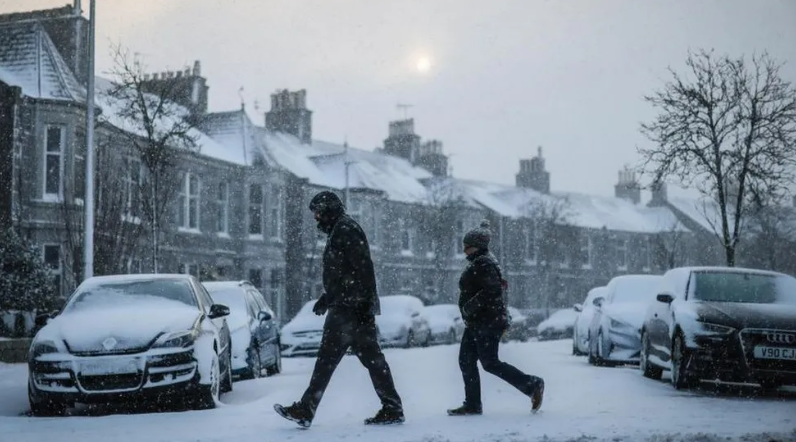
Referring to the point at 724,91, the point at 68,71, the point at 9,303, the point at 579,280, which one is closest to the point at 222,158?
the point at 68,71

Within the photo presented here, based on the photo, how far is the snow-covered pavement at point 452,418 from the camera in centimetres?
774

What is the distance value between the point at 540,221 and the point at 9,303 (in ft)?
142

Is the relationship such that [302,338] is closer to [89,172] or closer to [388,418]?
[89,172]

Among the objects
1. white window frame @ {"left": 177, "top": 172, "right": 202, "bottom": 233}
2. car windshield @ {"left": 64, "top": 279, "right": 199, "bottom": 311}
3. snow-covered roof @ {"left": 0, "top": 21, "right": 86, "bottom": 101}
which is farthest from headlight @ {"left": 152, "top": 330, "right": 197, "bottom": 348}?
white window frame @ {"left": 177, "top": 172, "right": 202, "bottom": 233}

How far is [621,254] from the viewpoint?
75.8 metres

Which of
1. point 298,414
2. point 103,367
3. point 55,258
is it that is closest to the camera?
point 298,414

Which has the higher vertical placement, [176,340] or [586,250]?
[586,250]

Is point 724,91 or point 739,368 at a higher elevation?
point 724,91

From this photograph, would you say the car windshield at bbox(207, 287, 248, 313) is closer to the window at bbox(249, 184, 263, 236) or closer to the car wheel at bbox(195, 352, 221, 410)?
the car wheel at bbox(195, 352, 221, 410)

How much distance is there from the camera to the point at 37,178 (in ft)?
103

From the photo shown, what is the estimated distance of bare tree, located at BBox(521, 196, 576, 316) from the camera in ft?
206

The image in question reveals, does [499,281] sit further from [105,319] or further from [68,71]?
[68,71]

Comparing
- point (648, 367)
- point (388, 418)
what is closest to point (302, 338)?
point (648, 367)

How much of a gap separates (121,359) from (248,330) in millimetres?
Result: 5662
